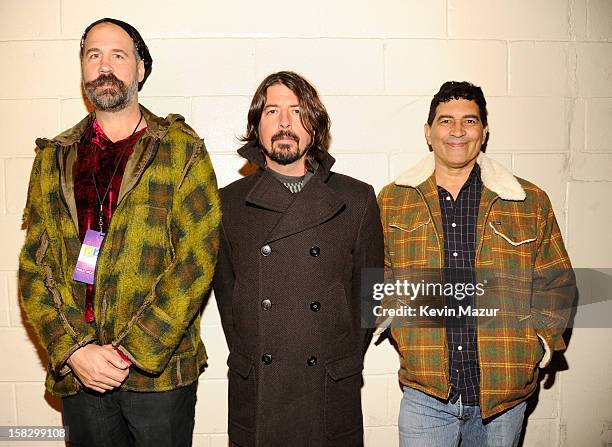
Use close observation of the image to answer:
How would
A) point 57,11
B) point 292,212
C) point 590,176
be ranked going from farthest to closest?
point 590,176, point 57,11, point 292,212

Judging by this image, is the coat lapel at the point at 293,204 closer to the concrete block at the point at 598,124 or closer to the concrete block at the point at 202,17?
the concrete block at the point at 202,17

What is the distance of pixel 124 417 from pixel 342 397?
81 centimetres

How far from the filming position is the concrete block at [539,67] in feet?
8.38

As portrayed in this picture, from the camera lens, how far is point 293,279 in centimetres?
199

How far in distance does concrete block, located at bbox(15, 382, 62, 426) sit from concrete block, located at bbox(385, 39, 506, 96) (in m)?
2.16

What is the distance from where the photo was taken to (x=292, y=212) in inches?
79.0

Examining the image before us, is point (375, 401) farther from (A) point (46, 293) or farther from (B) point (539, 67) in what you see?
(B) point (539, 67)

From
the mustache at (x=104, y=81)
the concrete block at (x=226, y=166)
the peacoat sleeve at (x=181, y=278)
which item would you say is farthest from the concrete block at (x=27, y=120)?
the peacoat sleeve at (x=181, y=278)

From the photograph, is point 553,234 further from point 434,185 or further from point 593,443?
point 593,443

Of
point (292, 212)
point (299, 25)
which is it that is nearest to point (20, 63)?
point (299, 25)

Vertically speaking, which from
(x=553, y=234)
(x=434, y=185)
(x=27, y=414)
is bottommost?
(x=27, y=414)

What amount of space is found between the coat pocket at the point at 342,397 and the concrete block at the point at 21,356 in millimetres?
1423

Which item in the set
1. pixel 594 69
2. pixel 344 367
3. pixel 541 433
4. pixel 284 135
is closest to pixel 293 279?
pixel 344 367

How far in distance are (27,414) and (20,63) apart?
5.38 ft
